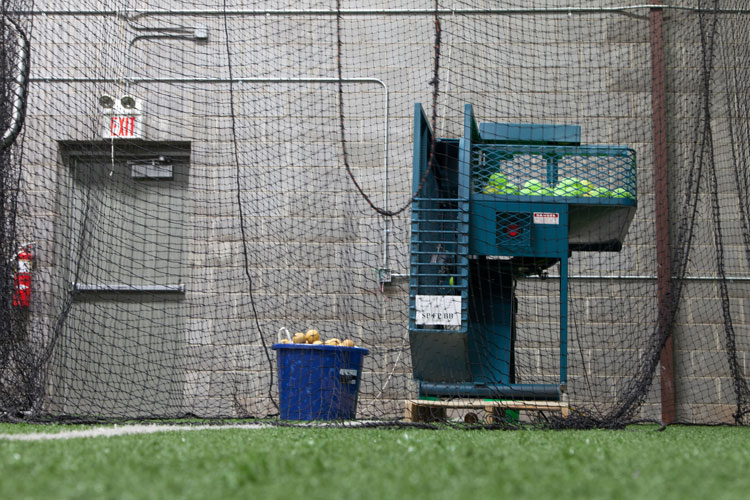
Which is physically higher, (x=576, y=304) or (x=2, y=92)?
(x=2, y=92)

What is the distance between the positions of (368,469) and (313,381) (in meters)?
2.79

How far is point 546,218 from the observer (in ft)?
12.7

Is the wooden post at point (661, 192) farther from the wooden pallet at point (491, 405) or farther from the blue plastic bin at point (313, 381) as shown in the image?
the blue plastic bin at point (313, 381)

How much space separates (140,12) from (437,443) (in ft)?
16.7

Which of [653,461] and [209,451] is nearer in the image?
[653,461]

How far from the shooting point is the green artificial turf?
50.8 inches

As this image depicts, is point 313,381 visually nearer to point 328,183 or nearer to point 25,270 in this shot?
point 328,183

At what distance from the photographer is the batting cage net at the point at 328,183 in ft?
18.4

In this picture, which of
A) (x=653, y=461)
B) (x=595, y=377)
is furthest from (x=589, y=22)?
(x=653, y=461)

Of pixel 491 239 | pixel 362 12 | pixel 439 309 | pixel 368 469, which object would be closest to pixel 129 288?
pixel 362 12

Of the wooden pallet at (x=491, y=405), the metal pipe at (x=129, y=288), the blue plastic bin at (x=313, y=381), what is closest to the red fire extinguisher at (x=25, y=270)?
the metal pipe at (x=129, y=288)

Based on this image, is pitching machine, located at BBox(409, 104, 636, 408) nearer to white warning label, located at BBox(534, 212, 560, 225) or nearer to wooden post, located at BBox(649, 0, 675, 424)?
white warning label, located at BBox(534, 212, 560, 225)

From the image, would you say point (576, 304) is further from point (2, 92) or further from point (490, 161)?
point (2, 92)

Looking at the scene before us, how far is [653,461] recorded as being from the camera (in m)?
1.83
